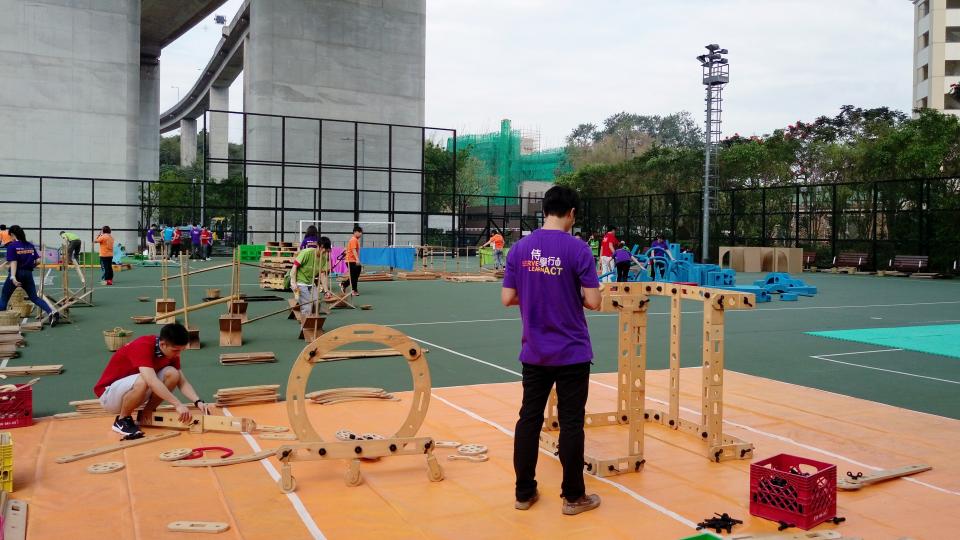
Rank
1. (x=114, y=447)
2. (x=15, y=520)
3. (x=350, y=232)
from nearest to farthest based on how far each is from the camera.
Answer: (x=15, y=520)
(x=114, y=447)
(x=350, y=232)

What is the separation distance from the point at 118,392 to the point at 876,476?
628cm

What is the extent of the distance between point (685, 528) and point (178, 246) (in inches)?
1337

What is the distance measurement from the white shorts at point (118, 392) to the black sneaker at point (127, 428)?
0.16m

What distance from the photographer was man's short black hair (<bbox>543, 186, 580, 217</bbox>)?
5.17 m

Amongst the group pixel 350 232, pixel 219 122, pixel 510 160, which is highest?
pixel 219 122

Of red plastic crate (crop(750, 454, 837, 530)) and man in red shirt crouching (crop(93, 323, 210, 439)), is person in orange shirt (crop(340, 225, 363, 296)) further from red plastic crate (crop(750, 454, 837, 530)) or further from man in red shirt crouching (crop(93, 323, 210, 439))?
red plastic crate (crop(750, 454, 837, 530))

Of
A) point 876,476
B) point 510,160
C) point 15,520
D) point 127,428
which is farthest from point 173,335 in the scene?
point 510,160

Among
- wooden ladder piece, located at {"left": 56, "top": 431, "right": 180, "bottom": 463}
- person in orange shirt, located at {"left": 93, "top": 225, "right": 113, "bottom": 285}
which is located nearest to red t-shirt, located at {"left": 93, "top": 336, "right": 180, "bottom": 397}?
wooden ladder piece, located at {"left": 56, "top": 431, "right": 180, "bottom": 463}

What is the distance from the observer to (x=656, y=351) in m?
12.4

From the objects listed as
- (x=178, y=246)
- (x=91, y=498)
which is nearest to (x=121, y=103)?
(x=178, y=246)

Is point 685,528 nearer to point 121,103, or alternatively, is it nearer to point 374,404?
point 374,404

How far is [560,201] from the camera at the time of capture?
16.9 ft

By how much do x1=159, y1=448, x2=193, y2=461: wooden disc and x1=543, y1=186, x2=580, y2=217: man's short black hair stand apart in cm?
350

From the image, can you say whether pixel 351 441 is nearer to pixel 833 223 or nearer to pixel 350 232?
pixel 350 232
